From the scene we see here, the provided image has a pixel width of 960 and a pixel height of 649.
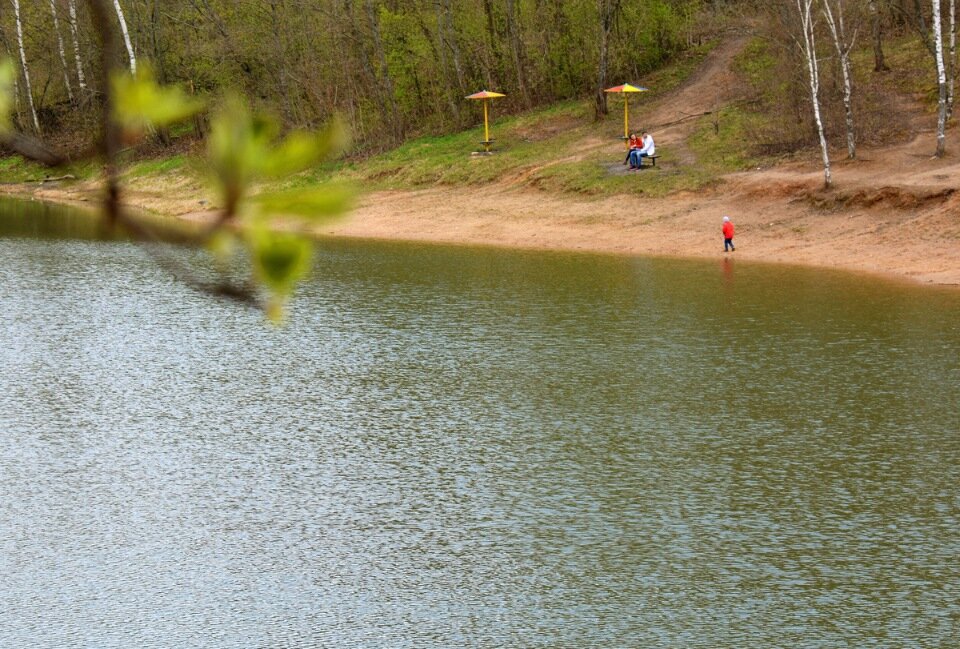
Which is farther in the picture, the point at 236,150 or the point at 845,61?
the point at 845,61

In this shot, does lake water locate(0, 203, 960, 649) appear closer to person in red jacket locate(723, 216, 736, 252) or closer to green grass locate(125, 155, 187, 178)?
person in red jacket locate(723, 216, 736, 252)

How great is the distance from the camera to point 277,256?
5.27ft

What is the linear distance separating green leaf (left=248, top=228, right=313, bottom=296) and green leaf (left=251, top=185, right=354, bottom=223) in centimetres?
7

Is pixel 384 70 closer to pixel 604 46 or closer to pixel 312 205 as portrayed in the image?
pixel 604 46

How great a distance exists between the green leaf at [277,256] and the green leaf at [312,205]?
2.6 inches

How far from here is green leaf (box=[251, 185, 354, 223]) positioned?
1682 mm

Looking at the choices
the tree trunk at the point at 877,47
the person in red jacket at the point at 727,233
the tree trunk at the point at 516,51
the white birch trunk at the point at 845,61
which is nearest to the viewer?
the person in red jacket at the point at 727,233

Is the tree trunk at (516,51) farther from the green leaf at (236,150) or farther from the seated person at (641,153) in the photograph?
the green leaf at (236,150)

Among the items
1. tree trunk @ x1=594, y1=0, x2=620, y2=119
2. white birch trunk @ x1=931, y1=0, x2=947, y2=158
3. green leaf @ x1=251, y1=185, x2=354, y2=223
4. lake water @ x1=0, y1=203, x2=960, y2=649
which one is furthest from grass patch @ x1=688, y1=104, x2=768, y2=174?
green leaf @ x1=251, y1=185, x2=354, y2=223

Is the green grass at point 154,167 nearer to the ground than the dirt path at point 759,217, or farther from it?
farther from it

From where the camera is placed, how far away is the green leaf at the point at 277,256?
1589mm

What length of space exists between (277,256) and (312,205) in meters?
0.12

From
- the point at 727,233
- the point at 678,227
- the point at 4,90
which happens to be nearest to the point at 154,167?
the point at 678,227

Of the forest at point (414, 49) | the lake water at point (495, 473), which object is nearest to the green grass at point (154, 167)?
the forest at point (414, 49)
